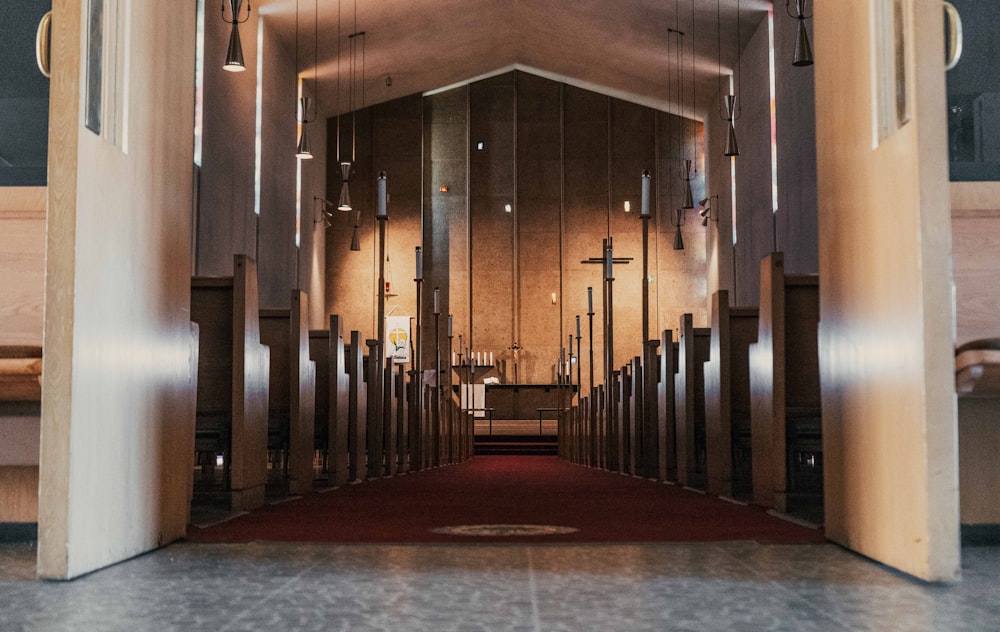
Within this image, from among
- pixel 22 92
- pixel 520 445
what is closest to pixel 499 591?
pixel 22 92

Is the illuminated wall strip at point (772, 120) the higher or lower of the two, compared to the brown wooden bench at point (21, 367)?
higher

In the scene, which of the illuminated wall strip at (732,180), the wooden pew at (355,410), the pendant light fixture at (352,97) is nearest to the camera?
the wooden pew at (355,410)

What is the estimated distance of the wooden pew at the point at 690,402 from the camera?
5.17 metres

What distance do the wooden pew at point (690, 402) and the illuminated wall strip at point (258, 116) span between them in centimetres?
841

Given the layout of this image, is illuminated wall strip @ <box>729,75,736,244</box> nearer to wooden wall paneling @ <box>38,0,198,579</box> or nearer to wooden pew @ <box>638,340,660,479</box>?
wooden pew @ <box>638,340,660,479</box>

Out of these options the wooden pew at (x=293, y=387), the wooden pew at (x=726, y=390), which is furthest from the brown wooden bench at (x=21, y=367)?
the wooden pew at (x=726, y=390)

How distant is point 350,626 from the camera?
4.62 feet

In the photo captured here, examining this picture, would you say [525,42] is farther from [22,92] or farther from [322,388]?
[22,92]

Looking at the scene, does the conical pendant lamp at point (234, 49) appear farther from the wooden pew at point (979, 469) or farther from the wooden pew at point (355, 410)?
the wooden pew at point (979, 469)

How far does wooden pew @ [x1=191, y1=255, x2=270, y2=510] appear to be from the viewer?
3434 millimetres

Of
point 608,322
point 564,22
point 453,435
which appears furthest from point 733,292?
point 608,322

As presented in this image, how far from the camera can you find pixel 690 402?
5176mm

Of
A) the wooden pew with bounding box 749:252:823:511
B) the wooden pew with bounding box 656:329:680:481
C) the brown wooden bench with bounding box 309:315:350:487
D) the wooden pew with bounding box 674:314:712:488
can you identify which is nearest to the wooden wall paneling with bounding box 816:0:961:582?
the wooden pew with bounding box 749:252:823:511

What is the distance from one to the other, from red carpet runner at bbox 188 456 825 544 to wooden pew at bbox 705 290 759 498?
0.15m
